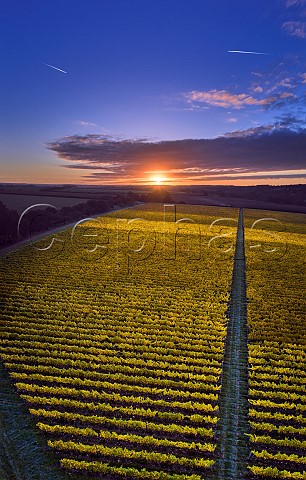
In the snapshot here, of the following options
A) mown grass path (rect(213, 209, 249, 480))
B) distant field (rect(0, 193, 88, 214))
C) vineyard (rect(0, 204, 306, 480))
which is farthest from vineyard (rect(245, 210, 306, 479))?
distant field (rect(0, 193, 88, 214))

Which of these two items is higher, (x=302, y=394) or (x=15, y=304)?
(x=15, y=304)

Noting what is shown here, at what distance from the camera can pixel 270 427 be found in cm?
1348

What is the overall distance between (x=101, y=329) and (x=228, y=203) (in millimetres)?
129060

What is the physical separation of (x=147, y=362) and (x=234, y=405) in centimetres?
491

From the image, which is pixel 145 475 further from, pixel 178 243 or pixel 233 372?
pixel 178 243

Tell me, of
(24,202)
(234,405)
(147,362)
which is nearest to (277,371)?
(234,405)

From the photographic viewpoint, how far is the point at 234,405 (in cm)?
1495

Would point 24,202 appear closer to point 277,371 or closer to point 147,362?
point 147,362

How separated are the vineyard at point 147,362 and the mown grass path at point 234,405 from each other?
0.29 m

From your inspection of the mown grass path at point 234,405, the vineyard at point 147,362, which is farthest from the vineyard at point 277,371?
the mown grass path at point 234,405

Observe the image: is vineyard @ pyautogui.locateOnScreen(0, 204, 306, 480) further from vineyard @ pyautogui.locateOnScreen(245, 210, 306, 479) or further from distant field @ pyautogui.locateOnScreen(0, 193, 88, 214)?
distant field @ pyautogui.locateOnScreen(0, 193, 88, 214)

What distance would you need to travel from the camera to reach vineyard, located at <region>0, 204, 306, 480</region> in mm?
12117

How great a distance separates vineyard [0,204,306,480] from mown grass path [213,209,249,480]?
0.94 feet

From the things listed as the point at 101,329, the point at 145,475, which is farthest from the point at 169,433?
the point at 101,329
